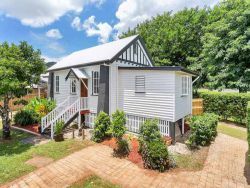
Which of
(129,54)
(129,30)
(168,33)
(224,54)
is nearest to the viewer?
(129,54)

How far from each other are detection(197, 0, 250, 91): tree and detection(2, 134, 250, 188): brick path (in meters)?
12.5

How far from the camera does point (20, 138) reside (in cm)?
1246

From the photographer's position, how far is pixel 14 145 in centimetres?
1109

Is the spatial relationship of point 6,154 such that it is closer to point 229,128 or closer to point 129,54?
point 129,54

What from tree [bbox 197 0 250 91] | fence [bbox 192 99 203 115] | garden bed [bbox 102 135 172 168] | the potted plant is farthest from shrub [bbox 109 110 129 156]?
tree [bbox 197 0 250 91]

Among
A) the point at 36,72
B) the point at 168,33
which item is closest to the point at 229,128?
the point at 36,72

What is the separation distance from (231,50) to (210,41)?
340 cm

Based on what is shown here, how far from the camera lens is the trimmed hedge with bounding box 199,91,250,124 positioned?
648 inches

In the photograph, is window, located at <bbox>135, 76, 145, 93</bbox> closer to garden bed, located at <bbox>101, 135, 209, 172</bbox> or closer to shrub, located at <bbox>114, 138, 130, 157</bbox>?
garden bed, located at <bbox>101, 135, 209, 172</bbox>

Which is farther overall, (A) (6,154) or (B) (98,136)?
(B) (98,136)

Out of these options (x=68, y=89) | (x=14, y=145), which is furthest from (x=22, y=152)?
(x=68, y=89)

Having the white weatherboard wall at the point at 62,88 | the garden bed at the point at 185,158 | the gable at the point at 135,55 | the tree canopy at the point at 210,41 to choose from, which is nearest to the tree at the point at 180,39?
the tree canopy at the point at 210,41

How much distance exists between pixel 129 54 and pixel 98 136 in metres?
6.88

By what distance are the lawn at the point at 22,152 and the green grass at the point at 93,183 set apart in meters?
2.53
